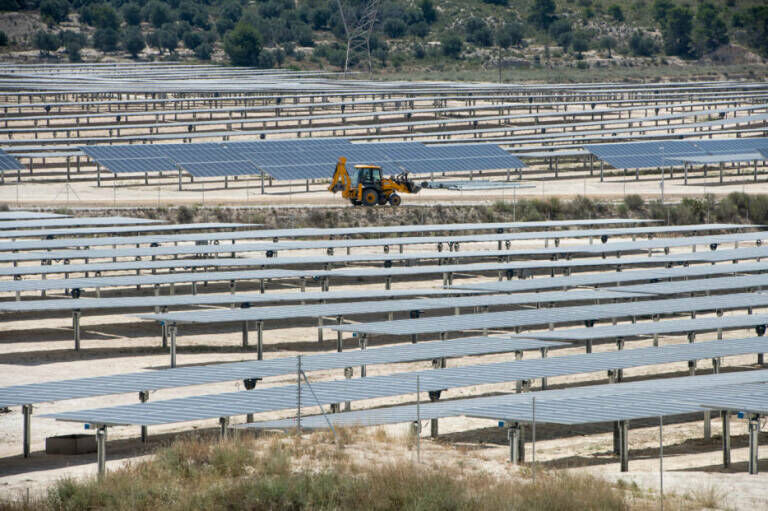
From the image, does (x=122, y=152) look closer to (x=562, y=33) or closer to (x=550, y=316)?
(x=550, y=316)

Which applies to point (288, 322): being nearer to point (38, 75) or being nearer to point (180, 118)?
point (180, 118)

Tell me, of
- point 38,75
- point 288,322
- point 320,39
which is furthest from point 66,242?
point 320,39

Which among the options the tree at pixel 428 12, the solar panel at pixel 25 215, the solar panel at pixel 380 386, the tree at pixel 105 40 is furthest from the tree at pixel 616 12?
the solar panel at pixel 380 386

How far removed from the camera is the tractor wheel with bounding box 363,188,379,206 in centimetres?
4709

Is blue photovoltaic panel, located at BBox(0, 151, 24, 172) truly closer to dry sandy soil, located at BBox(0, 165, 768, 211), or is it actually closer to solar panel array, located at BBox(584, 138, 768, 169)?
dry sandy soil, located at BBox(0, 165, 768, 211)

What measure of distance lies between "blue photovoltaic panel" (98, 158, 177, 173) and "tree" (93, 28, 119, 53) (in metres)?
72.7

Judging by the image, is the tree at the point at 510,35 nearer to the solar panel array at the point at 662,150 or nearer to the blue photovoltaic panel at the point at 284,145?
the solar panel array at the point at 662,150

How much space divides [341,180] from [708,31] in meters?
95.9

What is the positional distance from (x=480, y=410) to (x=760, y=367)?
10943mm

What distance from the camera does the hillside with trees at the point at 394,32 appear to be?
122812 mm

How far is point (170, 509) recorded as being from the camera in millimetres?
14852

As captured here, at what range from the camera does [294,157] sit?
5372 centimetres

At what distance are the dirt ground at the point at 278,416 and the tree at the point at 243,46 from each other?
3481 inches

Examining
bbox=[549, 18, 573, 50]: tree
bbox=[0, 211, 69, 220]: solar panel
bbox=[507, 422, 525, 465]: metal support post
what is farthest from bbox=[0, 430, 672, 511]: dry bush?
bbox=[549, 18, 573, 50]: tree
